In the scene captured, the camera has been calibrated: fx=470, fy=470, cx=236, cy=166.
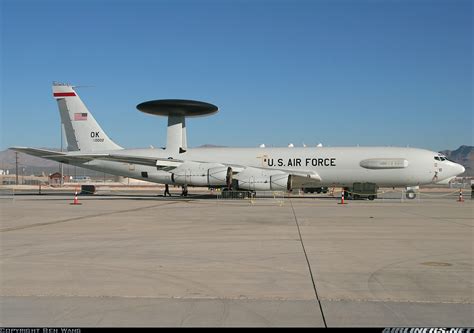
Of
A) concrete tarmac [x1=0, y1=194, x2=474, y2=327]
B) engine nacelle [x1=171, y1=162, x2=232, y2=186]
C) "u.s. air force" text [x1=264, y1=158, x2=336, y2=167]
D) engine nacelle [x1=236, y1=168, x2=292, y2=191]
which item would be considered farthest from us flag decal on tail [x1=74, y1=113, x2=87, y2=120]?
concrete tarmac [x1=0, y1=194, x2=474, y2=327]

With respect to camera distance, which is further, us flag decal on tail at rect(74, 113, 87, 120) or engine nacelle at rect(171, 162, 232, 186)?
us flag decal on tail at rect(74, 113, 87, 120)

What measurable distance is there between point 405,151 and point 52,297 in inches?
1331

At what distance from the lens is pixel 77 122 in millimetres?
43906

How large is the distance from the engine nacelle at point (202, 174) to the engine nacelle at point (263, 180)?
1194mm

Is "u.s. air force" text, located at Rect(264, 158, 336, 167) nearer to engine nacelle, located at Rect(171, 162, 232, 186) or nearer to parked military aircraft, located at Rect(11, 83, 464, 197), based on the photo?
parked military aircraft, located at Rect(11, 83, 464, 197)

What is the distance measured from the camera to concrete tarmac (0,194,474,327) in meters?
5.91

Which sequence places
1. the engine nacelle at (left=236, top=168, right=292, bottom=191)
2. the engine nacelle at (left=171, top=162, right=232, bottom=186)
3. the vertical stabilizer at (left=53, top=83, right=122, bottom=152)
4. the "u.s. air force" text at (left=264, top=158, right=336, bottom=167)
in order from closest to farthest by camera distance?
the engine nacelle at (left=236, top=168, right=292, bottom=191)
the "u.s. air force" text at (left=264, top=158, right=336, bottom=167)
the engine nacelle at (left=171, top=162, right=232, bottom=186)
the vertical stabilizer at (left=53, top=83, right=122, bottom=152)

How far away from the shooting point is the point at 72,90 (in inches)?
1724

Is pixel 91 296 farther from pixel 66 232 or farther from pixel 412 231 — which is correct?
pixel 412 231

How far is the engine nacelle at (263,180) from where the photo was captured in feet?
118

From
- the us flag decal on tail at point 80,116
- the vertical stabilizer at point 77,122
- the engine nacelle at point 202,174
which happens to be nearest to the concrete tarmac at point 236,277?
the engine nacelle at point 202,174

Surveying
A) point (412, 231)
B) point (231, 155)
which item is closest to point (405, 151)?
point (231, 155)

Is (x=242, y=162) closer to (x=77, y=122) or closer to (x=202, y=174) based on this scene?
(x=202, y=174)

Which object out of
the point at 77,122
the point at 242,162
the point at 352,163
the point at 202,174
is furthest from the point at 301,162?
the point at 77,122
